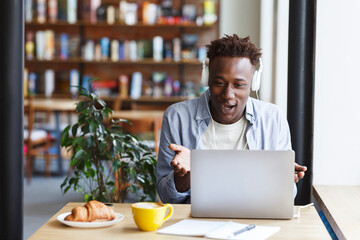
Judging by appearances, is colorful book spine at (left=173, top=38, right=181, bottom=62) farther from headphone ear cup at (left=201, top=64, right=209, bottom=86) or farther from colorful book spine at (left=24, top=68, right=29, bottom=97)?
headphone ear cup at (left=201, top=64, right=209, bottom=86)

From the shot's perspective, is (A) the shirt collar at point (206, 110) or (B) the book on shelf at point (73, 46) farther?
(B) the book on shelf at point (73, 46)

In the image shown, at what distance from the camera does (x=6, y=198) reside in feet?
6.72

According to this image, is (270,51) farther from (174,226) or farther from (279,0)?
(174,226)

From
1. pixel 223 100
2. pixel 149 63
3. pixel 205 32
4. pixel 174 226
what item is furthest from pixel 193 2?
pixel 174 226

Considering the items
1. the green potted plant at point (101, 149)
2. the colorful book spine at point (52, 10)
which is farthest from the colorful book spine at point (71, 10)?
the green potted plant at point (101, 149)

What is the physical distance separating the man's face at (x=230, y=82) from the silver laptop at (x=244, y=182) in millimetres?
497

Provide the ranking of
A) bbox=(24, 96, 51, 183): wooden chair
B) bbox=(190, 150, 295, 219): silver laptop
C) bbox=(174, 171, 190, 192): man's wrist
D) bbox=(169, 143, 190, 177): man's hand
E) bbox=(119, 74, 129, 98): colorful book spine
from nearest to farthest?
bbox=(190, 150, 295, 219): silver laptop → bbox=(169, 143, 190, 177): man's hand → bbox=(174, 171, 190, 192): man's wrist → bbox=(24, 96, 51, 183): wooden chair → bbox=(119, 74, 129, 98): colorful book spine

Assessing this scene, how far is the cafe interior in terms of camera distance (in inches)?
66.8

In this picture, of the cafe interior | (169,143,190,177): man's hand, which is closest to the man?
the cafe interior

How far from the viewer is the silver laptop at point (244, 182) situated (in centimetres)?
153

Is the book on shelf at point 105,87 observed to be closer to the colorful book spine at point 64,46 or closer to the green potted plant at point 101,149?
the colorful book spine at point 64,46

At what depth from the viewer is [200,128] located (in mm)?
2125

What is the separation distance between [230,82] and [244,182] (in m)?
0.55

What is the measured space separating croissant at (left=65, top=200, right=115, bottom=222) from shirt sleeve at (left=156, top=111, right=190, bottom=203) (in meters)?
0.40
